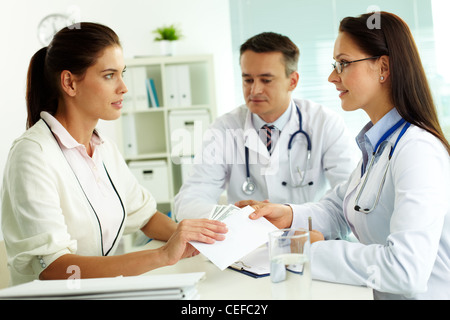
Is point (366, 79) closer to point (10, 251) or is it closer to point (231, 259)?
point (231, 259)

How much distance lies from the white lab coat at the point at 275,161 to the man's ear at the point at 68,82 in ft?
2.44

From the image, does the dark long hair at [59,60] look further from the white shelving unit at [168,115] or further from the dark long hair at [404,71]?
the white shelving unit at [168,115]

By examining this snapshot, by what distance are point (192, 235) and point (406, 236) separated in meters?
0.51

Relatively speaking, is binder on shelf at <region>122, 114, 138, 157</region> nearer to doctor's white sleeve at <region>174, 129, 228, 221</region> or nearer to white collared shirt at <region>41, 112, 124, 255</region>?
doctor's white sleeve at <region>174, 129, 228, 221</region>

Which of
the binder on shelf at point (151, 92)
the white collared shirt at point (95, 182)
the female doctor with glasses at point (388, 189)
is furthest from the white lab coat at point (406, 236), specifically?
the binder on shelf at point (151, 92)

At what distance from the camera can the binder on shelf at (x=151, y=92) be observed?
12.9 ft

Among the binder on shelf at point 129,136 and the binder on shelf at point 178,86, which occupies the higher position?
the binder on shelf at point 178,86

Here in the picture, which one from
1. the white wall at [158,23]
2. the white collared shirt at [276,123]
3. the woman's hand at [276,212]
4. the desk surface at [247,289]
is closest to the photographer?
the desk surface at [247,289]

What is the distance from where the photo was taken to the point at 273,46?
2229mm

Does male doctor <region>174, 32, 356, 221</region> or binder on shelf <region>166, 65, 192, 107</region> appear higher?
binder on shelf <region>166, 65, 192, 107</region>

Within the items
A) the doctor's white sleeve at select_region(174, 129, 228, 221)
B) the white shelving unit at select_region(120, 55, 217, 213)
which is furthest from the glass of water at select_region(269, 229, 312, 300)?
the white shelving unit at select_region(120, 55, 217, 213)

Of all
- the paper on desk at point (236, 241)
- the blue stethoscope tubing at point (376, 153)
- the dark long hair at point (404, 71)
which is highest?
the dark long hair at point (404, 71)

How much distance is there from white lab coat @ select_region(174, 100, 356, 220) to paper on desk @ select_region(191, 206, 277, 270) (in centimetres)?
82

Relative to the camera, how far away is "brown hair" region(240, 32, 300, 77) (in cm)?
223
